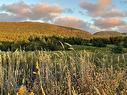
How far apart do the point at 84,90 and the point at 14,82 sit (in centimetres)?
179

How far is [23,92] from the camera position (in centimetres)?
544

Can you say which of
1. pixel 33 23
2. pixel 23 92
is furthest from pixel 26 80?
pixel 33 23

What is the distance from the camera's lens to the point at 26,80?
9.46 m

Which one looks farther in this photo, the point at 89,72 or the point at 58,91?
the point at 89,72

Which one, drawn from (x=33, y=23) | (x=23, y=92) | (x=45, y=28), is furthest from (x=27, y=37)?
(x=23, y=92)

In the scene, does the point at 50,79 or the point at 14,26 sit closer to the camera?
the point at 50,79

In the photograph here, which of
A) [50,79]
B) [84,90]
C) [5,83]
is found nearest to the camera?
[84,90]

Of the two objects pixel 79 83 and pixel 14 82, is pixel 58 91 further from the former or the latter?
pixel 14 82

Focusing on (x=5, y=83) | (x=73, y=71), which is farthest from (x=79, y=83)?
(x=5, y=83)

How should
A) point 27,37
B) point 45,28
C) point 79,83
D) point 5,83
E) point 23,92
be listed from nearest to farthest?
point 23,92 < point 79,83 < point 5,83 < point 27,37 < point 45,28

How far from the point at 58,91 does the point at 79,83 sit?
609 mm

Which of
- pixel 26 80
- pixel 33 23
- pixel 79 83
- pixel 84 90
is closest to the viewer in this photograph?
pixel 84 90

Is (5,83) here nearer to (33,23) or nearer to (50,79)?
(50,79)

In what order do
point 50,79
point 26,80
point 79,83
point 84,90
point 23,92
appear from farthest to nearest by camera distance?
point 26,80, point 50,79, point 79,83, point 84,90, point 23,92
